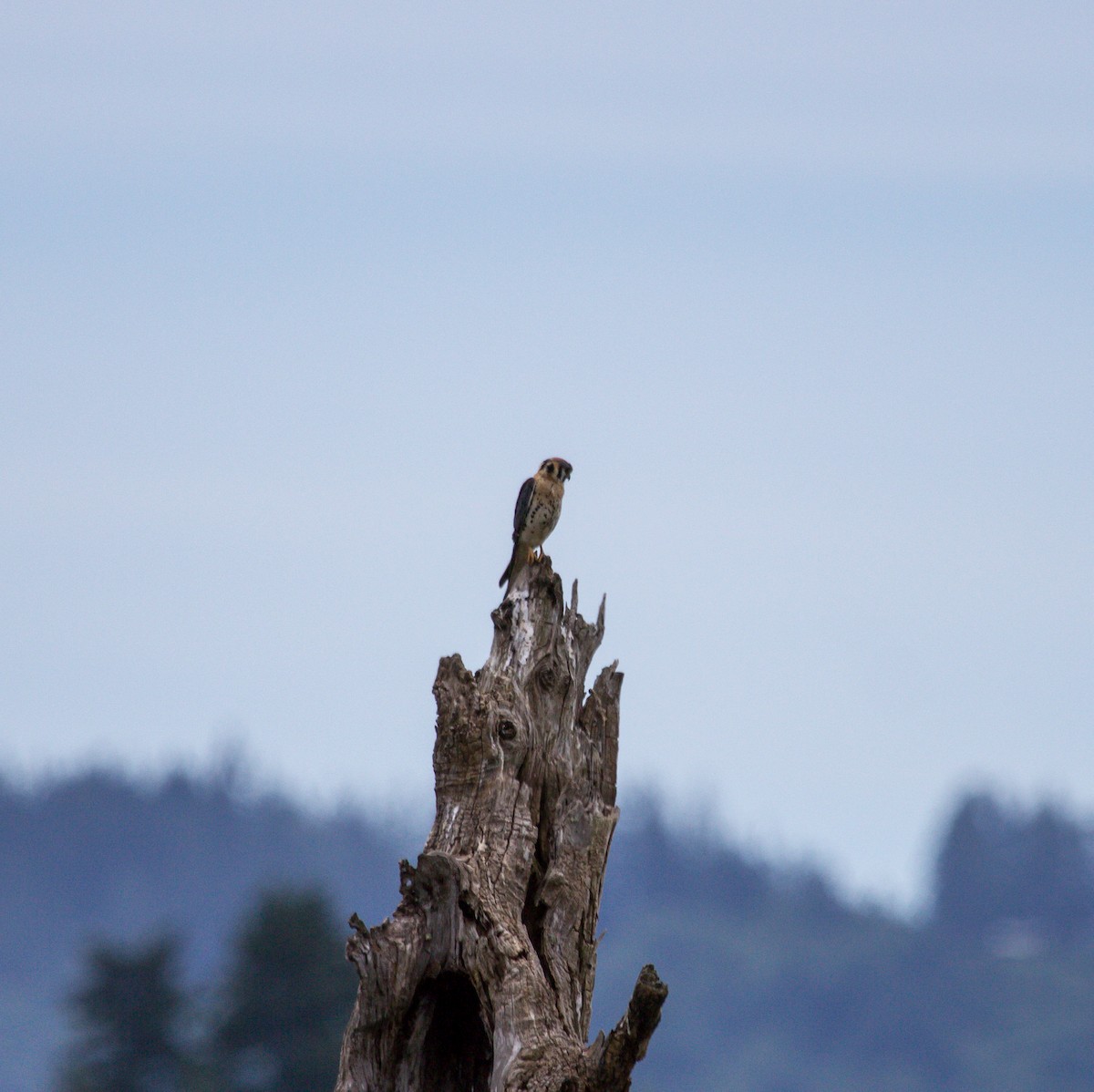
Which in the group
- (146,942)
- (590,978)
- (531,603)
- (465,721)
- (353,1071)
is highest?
(146,942)

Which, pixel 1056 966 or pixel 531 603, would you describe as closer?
pixel 531 603

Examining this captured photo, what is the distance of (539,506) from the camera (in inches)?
739

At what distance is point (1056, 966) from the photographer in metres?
194

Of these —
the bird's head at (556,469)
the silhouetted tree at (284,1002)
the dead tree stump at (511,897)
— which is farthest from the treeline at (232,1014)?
the dead tree stump at (511,897)

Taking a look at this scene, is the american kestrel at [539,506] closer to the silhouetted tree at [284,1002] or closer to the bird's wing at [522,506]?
the bird's wing at [522,506]

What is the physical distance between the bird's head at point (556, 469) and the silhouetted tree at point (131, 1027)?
5741cm

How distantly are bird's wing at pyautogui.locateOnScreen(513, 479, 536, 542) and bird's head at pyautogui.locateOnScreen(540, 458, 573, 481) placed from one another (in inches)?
8.5

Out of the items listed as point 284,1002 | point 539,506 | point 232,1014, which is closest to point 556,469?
point 539,506

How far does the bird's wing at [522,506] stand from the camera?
18.5 metres

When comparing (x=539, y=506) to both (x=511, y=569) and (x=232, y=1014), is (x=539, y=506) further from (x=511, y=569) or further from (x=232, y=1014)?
(x=232, y=1014)

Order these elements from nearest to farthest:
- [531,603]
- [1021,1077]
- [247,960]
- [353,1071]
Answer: [353,1071], [531,603], [247,960], [1021,1077]

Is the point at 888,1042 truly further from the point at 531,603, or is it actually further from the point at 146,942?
the point at 531,603

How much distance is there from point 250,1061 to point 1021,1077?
10740cm

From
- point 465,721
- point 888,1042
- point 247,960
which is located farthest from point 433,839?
point 888,1042
